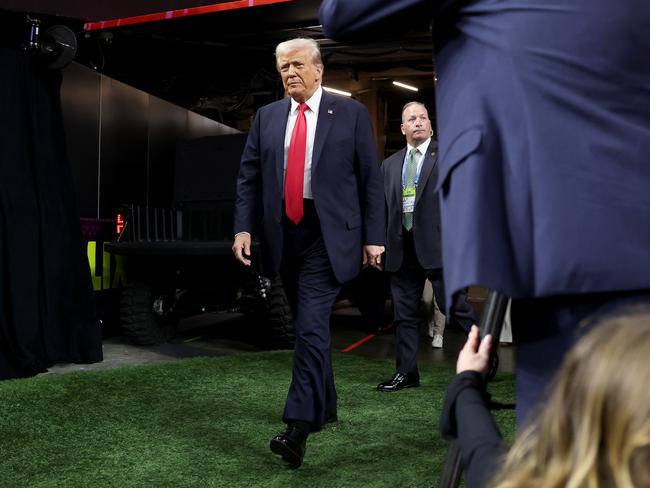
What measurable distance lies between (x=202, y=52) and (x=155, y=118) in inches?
33.2

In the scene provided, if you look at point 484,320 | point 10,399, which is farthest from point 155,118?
point 484,320

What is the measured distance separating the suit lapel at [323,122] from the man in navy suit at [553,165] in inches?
71.1

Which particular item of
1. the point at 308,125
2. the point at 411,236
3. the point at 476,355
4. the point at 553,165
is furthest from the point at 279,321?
the point at 553,165

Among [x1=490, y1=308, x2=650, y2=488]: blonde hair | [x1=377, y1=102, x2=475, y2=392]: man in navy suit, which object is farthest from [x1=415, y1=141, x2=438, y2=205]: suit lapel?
[x1=490, y1=308, x2=650, y2=488]: blonde hair

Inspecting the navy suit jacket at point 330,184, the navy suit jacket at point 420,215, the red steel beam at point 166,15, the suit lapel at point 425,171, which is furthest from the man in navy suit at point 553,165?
the red steel beam at point 166,15

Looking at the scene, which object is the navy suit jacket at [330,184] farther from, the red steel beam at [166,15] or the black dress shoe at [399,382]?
the red steel beam at [166,15]

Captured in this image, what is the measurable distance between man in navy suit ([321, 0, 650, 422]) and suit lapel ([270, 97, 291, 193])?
1835mm

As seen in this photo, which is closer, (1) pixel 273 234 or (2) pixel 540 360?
(2) pixel 540 360

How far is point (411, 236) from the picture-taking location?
4.49m

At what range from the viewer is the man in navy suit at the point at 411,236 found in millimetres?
4352

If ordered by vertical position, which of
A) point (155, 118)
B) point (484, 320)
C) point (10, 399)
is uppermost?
point (155, 118)

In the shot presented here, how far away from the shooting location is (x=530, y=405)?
124 centimetres

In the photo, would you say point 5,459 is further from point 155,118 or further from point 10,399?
point 155,118

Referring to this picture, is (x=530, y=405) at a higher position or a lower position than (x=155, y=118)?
lower
